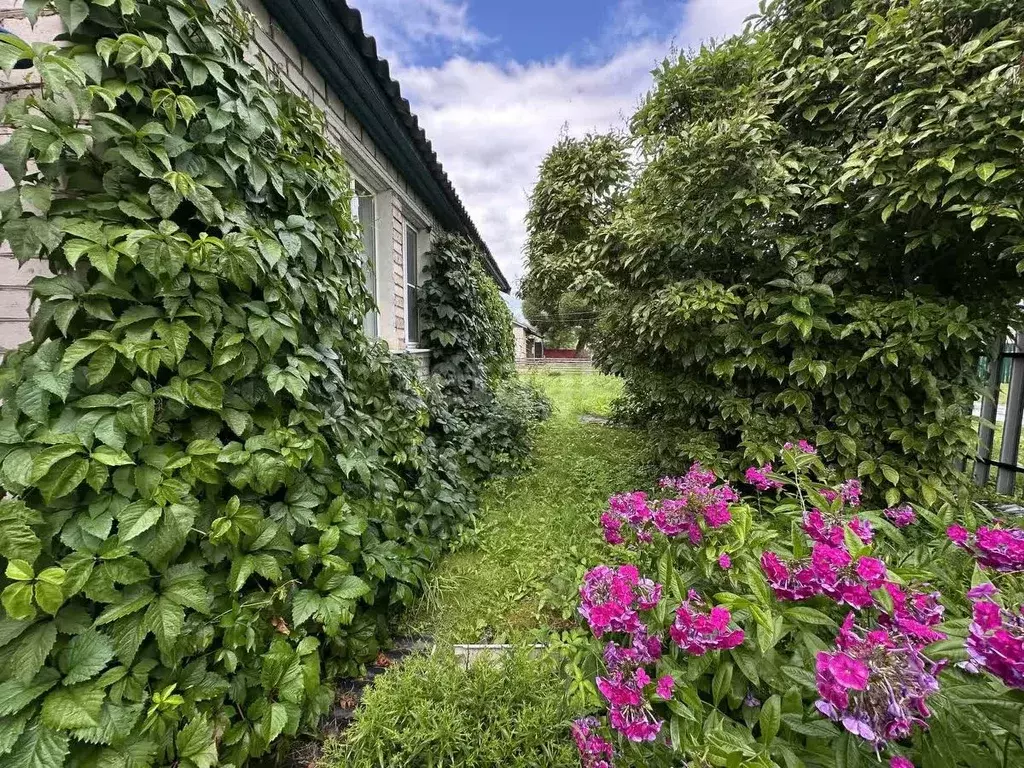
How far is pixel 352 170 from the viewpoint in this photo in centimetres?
332

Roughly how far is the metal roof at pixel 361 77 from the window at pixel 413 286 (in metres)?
0.65

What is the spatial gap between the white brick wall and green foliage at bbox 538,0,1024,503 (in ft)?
7.31

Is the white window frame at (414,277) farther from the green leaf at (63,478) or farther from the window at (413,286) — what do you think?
the green leaf at (63,478)

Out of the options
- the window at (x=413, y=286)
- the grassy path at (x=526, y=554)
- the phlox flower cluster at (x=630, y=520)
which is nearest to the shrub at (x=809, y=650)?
the phlox flower cluster at (x=630, y=520)

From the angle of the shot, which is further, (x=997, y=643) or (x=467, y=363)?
(x=467, y=363)

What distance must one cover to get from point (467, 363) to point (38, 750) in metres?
4.18

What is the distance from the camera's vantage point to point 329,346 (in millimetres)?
1932

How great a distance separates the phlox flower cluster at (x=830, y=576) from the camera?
1062mm

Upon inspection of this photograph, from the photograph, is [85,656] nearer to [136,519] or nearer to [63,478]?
[136,519]

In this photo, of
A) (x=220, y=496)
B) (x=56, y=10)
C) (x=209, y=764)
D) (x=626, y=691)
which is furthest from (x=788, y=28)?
(x=209, y=764)

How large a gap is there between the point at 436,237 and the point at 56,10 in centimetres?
393

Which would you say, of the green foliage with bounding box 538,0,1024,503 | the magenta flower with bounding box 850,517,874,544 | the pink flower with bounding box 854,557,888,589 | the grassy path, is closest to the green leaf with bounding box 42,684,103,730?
the grassy path

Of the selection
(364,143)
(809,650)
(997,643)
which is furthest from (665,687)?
(364,143)

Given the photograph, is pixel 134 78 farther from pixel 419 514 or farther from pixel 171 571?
pixel 419 514
